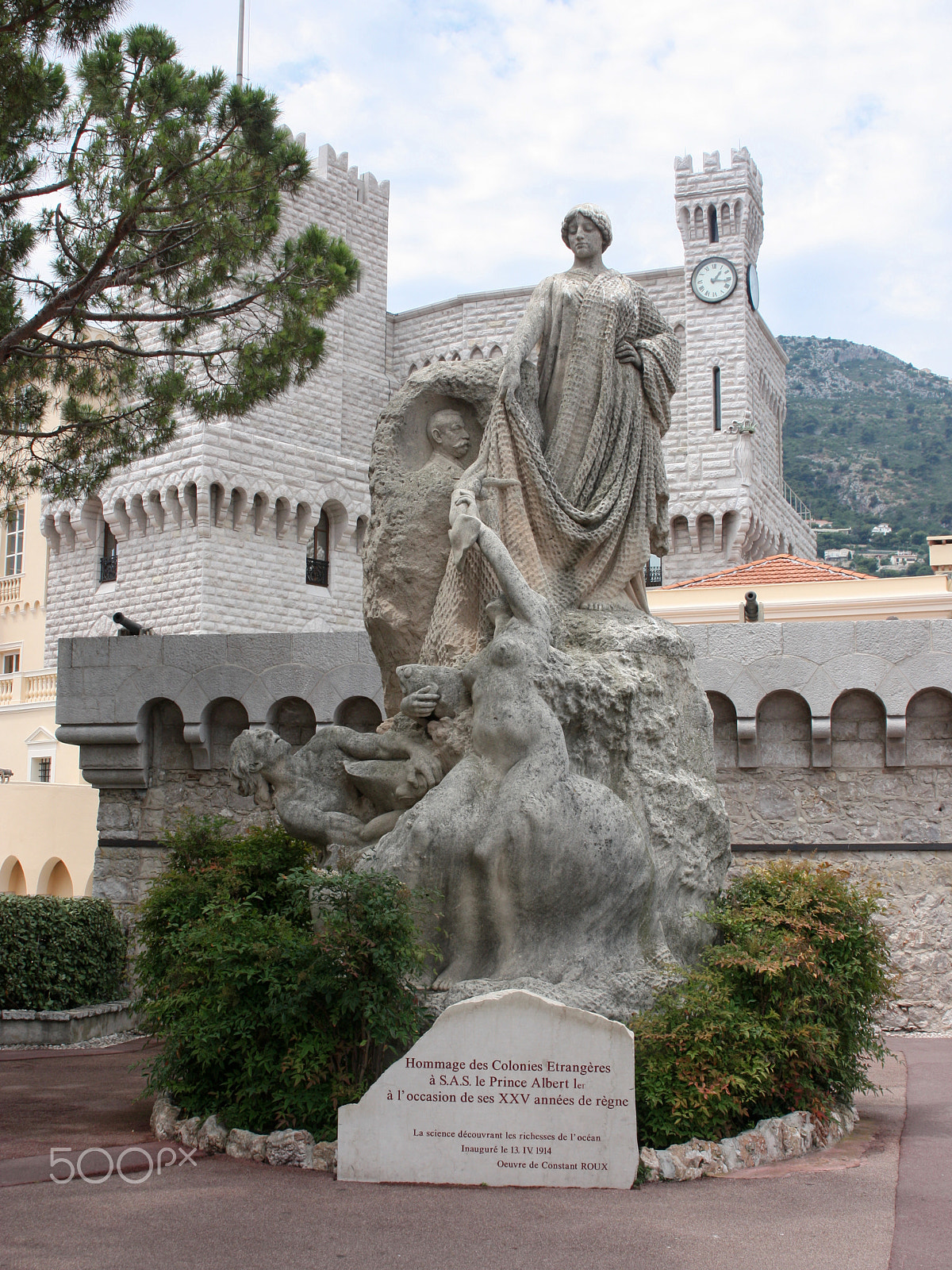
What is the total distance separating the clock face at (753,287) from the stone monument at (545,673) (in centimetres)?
3513

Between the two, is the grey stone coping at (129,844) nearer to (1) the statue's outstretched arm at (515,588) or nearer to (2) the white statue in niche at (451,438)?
(2) the white statue in niche at (451,438)

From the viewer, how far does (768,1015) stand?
5617 millimetres

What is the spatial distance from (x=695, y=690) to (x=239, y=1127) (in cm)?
330

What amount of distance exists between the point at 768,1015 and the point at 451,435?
3785mm

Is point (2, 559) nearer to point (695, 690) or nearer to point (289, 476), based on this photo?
point (289, 476)

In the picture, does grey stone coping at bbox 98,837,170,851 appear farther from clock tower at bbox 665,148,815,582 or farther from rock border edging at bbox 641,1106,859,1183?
clock tower at bbox 665,148,815,582

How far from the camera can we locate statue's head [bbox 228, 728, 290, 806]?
7.04 m

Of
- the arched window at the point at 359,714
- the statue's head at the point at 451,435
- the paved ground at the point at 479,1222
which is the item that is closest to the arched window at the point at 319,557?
the arched window at the point at 359,714

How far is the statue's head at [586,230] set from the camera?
→ 24.9 ft

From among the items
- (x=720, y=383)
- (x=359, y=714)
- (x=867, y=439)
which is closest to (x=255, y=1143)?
(x=359, y=714)

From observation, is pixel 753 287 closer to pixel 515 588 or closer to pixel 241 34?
pixel 241 34

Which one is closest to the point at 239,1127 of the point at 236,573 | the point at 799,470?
the point at 236,573

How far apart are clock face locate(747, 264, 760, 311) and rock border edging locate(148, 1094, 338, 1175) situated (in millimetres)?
38769

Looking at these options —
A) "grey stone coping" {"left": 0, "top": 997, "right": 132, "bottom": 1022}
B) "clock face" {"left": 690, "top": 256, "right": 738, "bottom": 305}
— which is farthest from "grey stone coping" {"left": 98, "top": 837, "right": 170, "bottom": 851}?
"clock face" {"left": 690, "top": 256, "right": 738, "bottom": 305}
